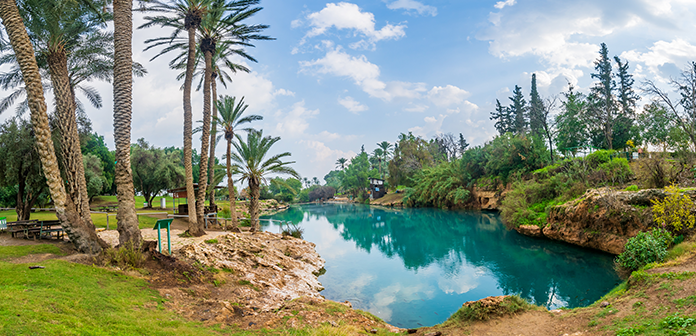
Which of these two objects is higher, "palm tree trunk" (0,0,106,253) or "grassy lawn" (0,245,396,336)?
"palm tree trunk" (0,0,106,253)

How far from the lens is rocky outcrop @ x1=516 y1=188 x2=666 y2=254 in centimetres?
1335

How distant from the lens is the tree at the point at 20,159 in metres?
16.0

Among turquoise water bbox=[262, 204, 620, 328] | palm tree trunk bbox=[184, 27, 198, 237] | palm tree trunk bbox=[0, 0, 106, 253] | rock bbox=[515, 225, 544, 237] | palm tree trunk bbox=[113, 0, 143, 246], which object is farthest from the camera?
rock bbox=[515, 225, 544, 237]

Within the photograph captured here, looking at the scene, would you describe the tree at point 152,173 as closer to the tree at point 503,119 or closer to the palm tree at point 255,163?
the palm tree at point 255,163

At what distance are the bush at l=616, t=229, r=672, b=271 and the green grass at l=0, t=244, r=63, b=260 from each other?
1735cm

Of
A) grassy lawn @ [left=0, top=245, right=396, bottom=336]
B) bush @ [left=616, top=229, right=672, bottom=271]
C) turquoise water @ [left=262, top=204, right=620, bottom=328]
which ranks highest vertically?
grassy lawn @ [left=0, top=245, right=396, bottom=336]

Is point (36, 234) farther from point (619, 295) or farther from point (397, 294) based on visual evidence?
point (619, 295)

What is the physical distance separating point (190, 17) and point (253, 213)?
1054cm

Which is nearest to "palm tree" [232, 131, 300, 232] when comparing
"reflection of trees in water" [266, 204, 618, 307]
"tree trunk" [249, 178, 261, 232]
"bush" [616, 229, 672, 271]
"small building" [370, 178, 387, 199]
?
"tree trunk" [249, 178, 261, 232]

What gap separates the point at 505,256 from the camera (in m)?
17.9

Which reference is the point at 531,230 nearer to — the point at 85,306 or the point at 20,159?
the point at 85,306

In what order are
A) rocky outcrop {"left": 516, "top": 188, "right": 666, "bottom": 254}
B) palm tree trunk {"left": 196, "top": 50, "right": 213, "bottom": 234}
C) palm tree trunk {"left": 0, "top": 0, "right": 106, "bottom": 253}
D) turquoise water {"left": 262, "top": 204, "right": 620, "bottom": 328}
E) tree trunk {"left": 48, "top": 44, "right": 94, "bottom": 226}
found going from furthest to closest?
palm tree trunk {"left": 196, "top": 50, "right": 213, "bottom": 234} < rocky outcrop {"left": 516, "top": 188, "right": 666, "bottom": 254} < turquoise water {"left": 262, "top": 204, "right": 620, "bottom": 328} < tree trunk {"left": 48, "top": 44, "right": 94, "bottom": 226} < palm tree trunk {"left": 0, "top": 0, "right": 106, "bottom": 253}

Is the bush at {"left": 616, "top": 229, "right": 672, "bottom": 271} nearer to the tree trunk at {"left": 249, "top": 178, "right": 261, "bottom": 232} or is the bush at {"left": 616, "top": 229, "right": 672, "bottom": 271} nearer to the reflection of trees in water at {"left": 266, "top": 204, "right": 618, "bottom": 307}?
the reflection of trees in water at {"left": 266, "top": 204, "right": 618, "bottom": 307}

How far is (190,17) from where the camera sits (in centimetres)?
1430
